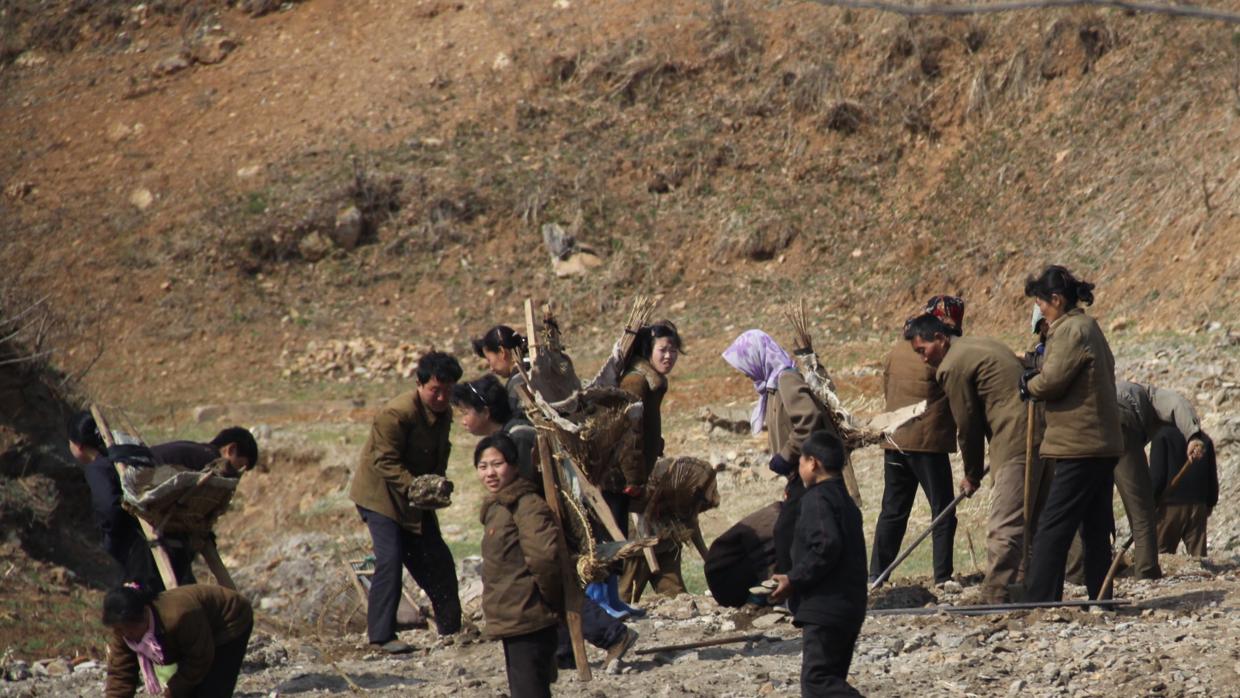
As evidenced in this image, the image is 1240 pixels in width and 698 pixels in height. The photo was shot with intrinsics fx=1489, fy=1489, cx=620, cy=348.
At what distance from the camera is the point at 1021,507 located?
7.61 metres

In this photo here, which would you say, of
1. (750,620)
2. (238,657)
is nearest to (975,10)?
(238,657)

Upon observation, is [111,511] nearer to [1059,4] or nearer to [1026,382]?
[1026,382]

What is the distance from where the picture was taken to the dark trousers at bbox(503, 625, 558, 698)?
18.4ft

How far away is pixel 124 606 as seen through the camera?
17.5 ft

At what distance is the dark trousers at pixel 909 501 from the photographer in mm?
8234

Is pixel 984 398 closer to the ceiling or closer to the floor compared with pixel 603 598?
closer to the ceiling

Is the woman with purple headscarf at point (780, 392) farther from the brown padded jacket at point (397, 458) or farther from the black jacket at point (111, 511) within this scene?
the black jacket at point (111, 511)

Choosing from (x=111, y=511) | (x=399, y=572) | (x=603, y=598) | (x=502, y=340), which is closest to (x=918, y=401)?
(x=603, y=598)

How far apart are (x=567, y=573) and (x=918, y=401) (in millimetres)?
3072

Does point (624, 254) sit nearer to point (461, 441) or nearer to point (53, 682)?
point (461, 441)

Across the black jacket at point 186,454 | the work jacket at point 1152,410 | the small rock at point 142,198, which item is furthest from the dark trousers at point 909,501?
the small rock at point 142,198

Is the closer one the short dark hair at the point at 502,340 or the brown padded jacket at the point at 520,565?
the brown padded jacket at the point at 520,565

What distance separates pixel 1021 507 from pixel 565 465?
2357 mm

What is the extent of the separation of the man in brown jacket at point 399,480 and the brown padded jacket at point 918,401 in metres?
2.47
